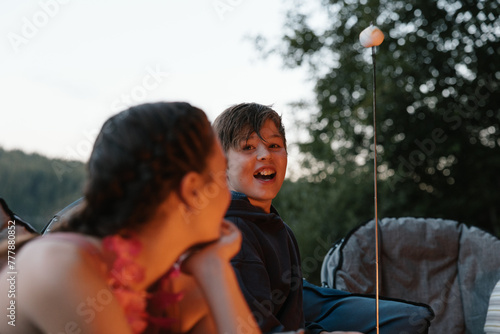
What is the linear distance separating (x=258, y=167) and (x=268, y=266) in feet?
1.02

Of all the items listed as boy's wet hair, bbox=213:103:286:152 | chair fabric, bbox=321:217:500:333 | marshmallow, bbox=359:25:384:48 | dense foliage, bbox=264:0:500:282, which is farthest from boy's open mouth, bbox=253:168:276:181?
dense foliage, bbox=264:0:500:282

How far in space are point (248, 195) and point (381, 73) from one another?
231 cm

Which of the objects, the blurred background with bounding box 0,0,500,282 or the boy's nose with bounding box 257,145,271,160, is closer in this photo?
the boy's nose with bounding box 257,145,271,160

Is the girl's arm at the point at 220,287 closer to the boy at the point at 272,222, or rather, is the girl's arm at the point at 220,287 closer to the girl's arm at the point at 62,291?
the girl's arm at the point at 62,291

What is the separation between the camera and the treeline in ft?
7.97

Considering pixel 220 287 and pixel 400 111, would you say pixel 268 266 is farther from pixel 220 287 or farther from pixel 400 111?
pixel 400 111

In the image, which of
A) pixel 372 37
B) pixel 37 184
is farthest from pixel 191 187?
pixel 37 184

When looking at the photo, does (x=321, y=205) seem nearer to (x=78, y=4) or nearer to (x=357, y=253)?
(x=357, y=253)

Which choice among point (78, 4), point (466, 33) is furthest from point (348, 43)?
point (78, 4)

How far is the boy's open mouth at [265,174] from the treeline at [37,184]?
128 cm

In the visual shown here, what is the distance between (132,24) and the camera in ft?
6.39

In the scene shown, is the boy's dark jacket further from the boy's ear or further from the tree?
the tree

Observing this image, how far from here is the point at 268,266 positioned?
129 centimetres

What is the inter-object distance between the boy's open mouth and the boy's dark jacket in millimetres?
106
